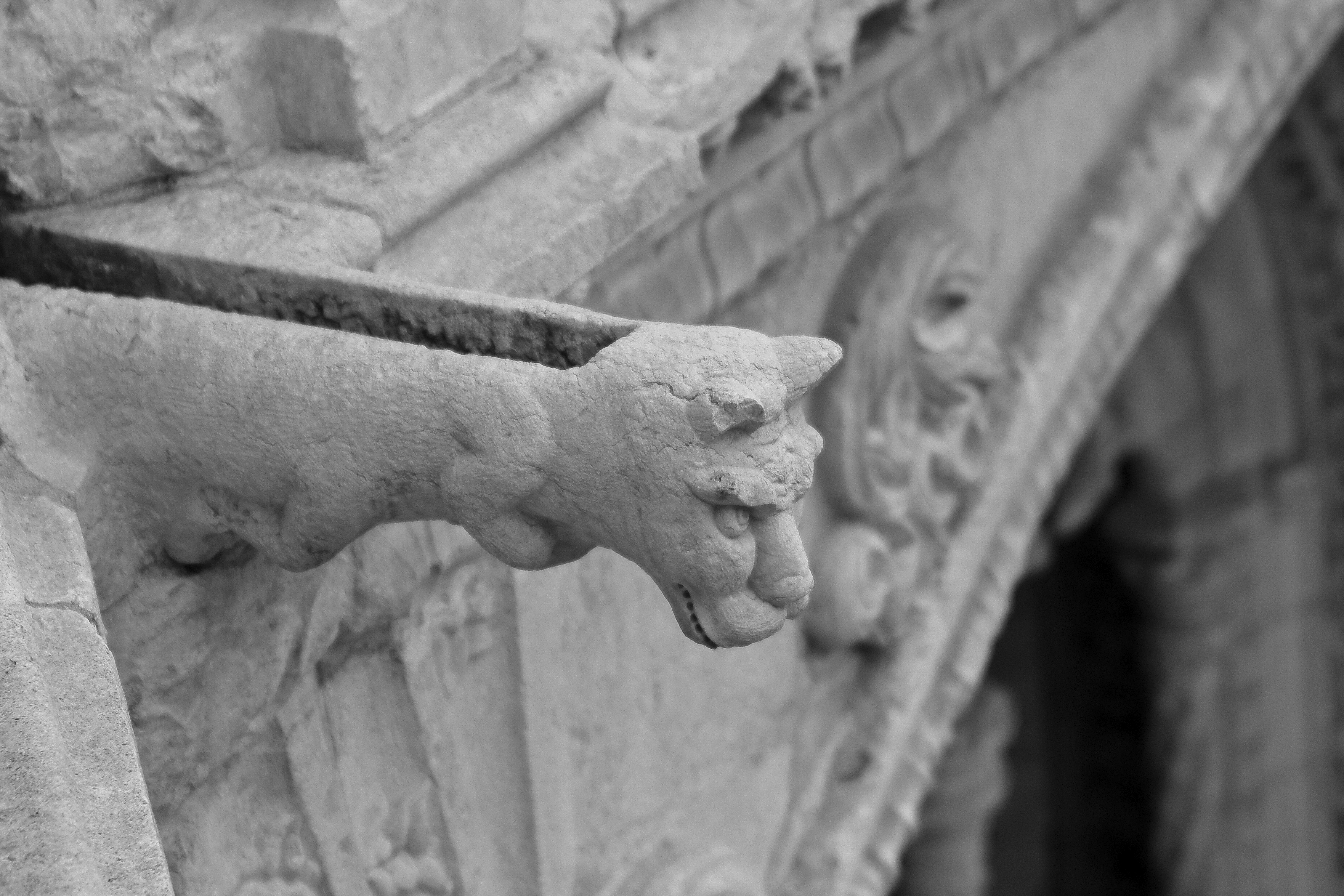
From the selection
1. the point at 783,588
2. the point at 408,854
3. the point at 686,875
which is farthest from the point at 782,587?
the point at 686,875

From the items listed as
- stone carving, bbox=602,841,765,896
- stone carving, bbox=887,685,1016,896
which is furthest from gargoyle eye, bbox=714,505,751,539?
stone carving, bbox=887,685,1016,896

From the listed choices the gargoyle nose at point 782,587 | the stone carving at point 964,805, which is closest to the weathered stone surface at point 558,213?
the gargoyle nose at point 782,587

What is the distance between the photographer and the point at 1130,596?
10.3ft

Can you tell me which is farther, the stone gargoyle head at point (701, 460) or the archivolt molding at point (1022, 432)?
the archivolt molding at point (1022, 432)

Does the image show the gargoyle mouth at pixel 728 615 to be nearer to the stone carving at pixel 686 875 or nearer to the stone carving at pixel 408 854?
the stone carving at pixel 408 854

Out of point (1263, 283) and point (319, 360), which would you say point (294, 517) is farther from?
point (1263, 283)

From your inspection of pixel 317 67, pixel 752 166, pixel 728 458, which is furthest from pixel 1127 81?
pixel 728 458

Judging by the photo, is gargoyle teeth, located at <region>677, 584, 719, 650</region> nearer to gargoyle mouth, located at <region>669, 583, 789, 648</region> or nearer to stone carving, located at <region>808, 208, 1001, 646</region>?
gargoyle mouth, located at <region>669, 583, 789, 648</region>

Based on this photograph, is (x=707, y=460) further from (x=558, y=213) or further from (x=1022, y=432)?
(x=1022, y=432)

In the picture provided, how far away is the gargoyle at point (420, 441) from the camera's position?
85 cm

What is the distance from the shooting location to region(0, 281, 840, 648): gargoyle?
849 mm

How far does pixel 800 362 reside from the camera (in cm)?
86

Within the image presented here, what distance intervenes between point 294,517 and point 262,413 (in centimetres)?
6

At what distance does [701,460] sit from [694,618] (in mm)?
100
